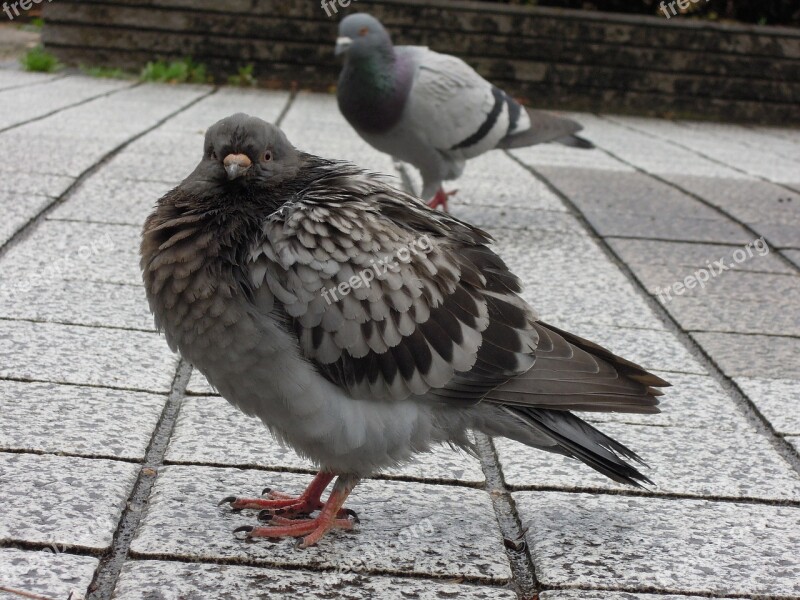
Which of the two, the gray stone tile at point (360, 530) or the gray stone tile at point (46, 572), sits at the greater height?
the gray stone tile at point (46, 572)

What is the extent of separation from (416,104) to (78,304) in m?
2.53

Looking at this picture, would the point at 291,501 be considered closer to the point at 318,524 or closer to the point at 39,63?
the point at 318,524

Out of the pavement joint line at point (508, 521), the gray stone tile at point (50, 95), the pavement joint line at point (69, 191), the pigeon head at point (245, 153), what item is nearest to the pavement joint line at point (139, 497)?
the pigeon head at point (245, 153)

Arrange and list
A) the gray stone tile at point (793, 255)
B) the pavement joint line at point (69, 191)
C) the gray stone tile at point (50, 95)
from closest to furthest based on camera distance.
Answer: the pavement joint line at point (69, 191) < the gray stone tile at point (793, 255) < the gray stone tile at point (50, 95)

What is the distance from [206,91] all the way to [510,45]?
3327 mm

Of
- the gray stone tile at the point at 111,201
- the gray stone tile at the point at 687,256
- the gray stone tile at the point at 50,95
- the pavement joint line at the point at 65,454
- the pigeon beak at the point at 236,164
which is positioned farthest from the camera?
the gray stone tile at the point at 50,95

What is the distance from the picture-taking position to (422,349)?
2.58 metres

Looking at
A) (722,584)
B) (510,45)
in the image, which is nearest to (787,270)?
(722,584)

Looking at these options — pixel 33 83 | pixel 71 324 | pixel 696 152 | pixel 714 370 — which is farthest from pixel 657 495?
pixel 33 83

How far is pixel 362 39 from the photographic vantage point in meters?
5.82

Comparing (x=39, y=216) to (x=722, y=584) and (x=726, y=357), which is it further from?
(x=722, y=584)

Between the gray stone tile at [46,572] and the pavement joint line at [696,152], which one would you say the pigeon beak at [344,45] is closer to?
the pavement joint line at [696,152]

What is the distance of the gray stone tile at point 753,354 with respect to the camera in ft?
12.5

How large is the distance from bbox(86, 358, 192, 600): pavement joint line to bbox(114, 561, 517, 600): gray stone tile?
34mm
